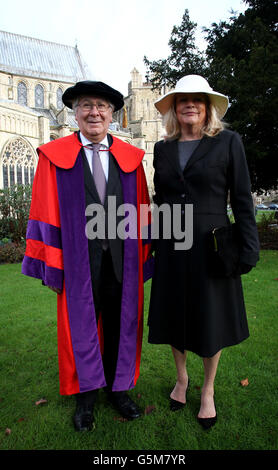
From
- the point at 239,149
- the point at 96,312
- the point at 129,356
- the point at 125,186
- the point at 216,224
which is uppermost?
the point at 239,149

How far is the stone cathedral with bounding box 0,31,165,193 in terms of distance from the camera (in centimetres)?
2631

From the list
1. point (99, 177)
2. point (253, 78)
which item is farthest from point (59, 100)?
point (99, 177)

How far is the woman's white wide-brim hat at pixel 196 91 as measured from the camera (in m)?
2.13

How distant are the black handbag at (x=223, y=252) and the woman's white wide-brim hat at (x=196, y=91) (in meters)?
0.90

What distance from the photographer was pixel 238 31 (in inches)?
415

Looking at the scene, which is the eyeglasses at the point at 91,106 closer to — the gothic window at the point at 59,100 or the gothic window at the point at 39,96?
the gothic window at the point at 59,100

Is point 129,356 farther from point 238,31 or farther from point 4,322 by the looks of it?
point 238,31

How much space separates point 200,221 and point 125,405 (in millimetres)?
1653

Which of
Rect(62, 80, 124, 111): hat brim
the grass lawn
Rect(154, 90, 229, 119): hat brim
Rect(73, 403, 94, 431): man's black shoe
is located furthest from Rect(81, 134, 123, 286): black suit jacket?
the grass lawn

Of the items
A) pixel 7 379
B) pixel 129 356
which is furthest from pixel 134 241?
pixel 7 379

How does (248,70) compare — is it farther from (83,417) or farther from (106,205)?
(83,417)

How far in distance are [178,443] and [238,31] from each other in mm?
12093

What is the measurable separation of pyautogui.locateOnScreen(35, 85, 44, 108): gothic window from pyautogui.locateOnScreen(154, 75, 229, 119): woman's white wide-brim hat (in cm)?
3952

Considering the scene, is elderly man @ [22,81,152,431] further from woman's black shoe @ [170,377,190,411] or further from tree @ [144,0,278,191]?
tree @ [144,0,278,191]
